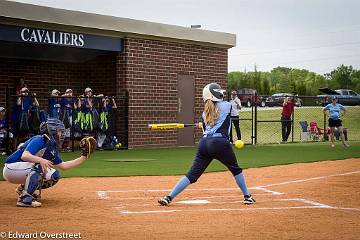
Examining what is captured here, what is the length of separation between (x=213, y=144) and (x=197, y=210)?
106 cm

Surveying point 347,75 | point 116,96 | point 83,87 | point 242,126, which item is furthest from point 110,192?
point 347,75

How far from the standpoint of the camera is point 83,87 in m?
25.7

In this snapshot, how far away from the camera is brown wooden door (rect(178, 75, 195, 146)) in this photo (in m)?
26.2

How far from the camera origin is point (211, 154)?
31.7ft

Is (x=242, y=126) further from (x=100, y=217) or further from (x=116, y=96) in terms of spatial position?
(x=100, y=217)

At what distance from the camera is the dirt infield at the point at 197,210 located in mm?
7383

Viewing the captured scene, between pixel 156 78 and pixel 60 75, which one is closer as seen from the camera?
pixel 60 75

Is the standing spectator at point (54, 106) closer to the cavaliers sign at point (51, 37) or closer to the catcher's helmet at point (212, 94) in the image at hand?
the cavaliers sign at point (51, 37)

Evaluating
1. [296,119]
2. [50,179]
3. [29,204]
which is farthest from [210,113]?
[296,119]

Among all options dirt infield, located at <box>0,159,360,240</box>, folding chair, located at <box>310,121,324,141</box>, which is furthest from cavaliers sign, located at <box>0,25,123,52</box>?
folding chair, located at <box>310,121,324,141</box>

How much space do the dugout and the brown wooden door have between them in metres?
0.04

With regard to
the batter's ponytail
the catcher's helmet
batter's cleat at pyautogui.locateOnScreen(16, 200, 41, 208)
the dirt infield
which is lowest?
the dirt infield

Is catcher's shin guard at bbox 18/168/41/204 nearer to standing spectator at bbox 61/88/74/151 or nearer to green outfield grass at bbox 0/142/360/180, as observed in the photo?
green outfield grass at bbox 0/142/360/180

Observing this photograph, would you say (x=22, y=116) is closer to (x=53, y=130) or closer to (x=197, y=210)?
(x=53, y=130)
